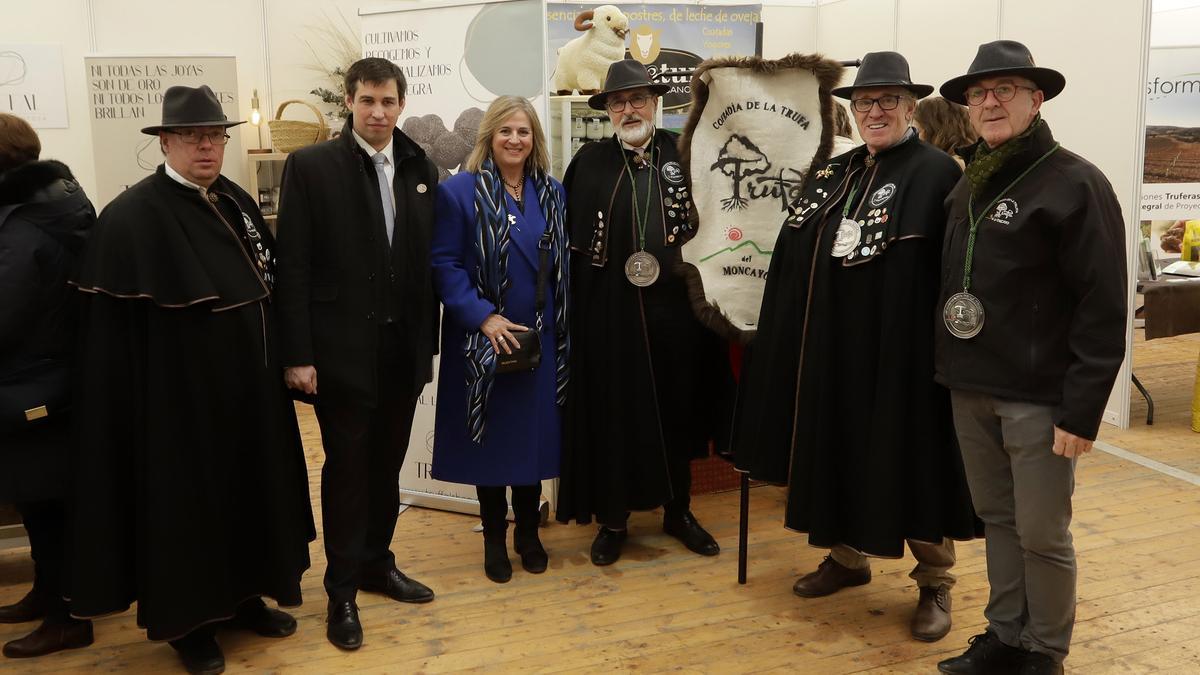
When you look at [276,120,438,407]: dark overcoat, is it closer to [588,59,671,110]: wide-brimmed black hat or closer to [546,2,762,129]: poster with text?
[588,59,671,110]: wide-brimmed black hat

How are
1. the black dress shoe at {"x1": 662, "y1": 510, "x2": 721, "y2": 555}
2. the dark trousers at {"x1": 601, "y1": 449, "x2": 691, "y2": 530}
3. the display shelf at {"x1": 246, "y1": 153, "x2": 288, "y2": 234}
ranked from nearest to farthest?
1. the dark trousers at {"x1": 601, "y1": 449, "x2": 691, "y2": 530}
2. the black dress shoe at {"x1": 662, "y1": 510, "x2": 721, "y2": 555}
3. the display shelf at {"x1": 246, "y1": 153, "x2": 288, "y2": 234}

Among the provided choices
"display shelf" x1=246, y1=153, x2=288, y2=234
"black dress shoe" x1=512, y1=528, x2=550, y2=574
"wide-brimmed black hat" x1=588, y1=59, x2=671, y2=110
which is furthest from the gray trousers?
"display shelf" x1=246, y1=153, x2=288, y2=234

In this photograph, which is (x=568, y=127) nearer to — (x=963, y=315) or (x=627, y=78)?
(x=627, y=78)

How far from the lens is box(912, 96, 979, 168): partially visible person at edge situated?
3.65 m

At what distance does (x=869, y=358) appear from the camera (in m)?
2.93

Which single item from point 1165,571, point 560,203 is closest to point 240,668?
point 560,203

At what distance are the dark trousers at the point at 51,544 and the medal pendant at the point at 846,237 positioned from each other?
2.55 m

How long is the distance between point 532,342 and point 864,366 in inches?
43.4

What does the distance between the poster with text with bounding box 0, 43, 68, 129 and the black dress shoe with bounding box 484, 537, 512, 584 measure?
5137mm

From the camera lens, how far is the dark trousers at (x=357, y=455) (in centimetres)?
307

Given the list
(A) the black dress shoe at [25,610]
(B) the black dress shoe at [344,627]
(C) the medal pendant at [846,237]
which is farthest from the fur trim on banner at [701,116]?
(A) the black dress shoe at [25,610]

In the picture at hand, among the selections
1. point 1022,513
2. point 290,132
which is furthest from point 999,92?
point 290,132

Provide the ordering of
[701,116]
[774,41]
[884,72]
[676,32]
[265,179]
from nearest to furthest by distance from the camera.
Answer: [884,72]
[701,116]
[265,179]
[676,32]
[774,41]

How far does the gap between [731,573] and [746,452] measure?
591mm
